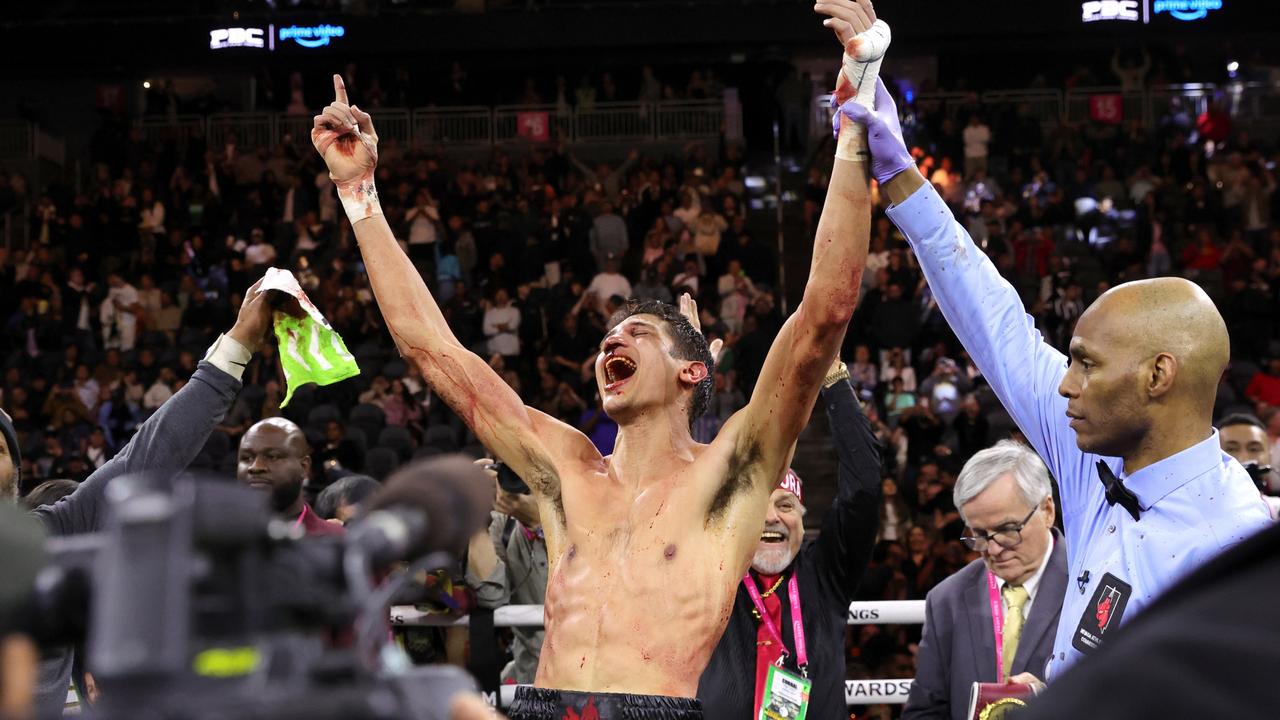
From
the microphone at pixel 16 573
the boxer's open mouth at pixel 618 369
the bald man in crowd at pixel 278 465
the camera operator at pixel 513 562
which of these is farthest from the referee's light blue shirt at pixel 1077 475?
the bald man in crowd at pixel 278 465

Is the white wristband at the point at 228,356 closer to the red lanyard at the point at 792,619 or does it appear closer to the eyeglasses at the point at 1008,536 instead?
the red lanyard at the point at 792,619

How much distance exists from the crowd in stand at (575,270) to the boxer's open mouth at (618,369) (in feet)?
15.4

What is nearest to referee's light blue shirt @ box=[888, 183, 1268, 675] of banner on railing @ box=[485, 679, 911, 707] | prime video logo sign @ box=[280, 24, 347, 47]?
banner on railing @ box=[485, 679, 911, 707]

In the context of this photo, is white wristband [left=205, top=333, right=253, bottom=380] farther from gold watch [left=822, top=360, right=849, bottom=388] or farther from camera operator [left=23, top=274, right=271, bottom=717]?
gold watch [left=822, top=360, right=849, bottom=388]

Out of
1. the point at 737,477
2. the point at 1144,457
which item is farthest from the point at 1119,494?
the point at 737,477

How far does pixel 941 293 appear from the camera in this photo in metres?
2.73

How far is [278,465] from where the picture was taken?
4801 millimetres

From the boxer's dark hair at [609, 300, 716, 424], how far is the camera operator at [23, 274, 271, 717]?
0.92 meters

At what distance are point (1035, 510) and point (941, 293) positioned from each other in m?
1.27

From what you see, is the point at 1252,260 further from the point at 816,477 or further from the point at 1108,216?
the point at 816,477

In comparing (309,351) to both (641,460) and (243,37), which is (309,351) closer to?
(641,460)

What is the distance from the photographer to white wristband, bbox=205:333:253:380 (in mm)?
3121

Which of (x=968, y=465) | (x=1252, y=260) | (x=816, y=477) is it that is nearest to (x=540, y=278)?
(x=816, y=477)

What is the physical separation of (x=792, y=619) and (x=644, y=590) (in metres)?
A: 1.07
